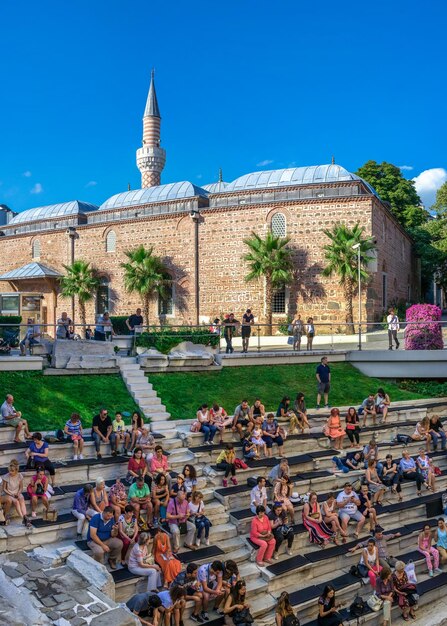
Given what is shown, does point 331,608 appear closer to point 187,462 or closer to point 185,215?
point 187,462

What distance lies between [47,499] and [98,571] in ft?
5.62

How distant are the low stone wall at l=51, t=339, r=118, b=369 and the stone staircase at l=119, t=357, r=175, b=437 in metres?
0.45

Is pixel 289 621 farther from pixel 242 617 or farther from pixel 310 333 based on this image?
pixel 310 333

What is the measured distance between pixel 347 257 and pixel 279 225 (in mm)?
4389

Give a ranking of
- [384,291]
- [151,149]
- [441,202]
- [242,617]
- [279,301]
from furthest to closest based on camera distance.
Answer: [151,149]
[441,202]
[384,291]
[279,301]
[242,617]

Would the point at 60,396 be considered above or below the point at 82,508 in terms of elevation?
above

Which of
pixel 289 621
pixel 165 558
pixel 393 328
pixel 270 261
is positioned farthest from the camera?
pixel 270 261

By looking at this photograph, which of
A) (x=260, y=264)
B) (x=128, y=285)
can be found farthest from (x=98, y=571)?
(x=128, y=285)

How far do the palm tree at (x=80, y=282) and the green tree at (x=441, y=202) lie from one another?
2236 cm

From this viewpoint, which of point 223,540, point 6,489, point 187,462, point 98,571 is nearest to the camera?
point 98,571

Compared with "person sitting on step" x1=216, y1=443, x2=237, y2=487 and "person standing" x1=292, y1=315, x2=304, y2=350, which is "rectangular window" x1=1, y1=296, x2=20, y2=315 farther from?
"person sitting on step" x1=216, y1=443, x2=237, y2=487

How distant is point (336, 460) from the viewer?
11688 mm

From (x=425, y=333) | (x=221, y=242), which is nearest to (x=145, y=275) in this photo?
(x=221, y=242)

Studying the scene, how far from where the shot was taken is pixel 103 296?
110ft
